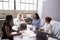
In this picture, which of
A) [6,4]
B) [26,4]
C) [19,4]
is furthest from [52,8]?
[6,4]

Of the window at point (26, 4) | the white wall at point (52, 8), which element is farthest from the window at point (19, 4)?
the white wall at point (52, 8)

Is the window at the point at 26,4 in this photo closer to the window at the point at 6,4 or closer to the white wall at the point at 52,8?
the window at the point at 6,4

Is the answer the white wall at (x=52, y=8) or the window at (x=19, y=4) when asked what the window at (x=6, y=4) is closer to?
the window at (x=19, y=4)

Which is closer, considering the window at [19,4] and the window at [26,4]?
the window at [19,4]

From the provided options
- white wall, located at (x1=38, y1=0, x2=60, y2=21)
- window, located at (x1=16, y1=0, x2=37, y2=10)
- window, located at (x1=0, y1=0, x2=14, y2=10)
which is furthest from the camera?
window, located at (x1=16, y1=0, x2=37, y2=10)

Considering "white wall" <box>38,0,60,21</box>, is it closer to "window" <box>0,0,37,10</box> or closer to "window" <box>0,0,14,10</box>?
"window" <box>0,0,37,10</box>

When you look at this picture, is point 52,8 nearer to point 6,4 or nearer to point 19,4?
point 19,4

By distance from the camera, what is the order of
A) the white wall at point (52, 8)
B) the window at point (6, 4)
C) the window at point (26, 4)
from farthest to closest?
the window at point (26, 4) → the window at point (6, 4) → the white wall at point (52, 8)

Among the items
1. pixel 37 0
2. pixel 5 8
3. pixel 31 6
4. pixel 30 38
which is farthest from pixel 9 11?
pixel 30 38

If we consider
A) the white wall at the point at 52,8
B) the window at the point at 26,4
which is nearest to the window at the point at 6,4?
the window at the point at 26,4

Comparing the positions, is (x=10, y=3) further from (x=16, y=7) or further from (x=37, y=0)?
(x=37, y=0)

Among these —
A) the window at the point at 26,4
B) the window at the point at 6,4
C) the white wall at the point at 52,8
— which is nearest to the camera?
the white wall at the point at 52,8

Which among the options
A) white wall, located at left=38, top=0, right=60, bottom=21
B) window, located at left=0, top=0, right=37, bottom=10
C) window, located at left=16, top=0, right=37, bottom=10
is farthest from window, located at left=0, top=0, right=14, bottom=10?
white wall, located at left=38, top=0, right=60, bottom=21

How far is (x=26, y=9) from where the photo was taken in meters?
5.44
